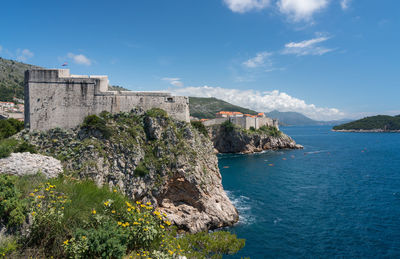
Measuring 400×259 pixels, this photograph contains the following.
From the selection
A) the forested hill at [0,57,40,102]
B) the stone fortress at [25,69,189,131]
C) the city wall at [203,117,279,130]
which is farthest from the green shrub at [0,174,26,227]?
the forested hill at [0,57,40,102]

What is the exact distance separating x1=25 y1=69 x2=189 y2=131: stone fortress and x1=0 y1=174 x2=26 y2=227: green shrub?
15867 millimetres

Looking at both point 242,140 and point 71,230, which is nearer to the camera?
point 71,230

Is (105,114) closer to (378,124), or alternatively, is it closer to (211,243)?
(211,243)

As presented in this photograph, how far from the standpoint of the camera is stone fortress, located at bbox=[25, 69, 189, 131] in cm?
1966

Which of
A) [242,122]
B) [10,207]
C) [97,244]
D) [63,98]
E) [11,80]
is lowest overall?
[97,244]

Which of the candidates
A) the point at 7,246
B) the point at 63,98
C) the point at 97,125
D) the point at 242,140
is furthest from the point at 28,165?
the point at 242,140

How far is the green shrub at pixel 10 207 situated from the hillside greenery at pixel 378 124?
179 m

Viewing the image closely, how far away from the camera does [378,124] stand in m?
144

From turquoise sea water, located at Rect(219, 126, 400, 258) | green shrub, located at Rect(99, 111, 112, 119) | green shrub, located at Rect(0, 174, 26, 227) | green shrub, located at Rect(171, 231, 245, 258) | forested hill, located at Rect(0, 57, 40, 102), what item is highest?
forested hill, located at Rect(0, 57, 40, 102)

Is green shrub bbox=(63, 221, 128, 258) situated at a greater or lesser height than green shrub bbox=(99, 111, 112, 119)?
lesser

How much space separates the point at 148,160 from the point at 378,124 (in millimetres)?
172533

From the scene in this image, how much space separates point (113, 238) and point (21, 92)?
100650 mm

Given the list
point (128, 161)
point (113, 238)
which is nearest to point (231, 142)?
point (128, 161)

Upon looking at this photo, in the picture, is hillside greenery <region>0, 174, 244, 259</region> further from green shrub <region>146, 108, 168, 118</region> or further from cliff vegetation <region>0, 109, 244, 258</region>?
green shrub <region>146, 108, 168, 118</region>
